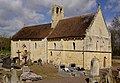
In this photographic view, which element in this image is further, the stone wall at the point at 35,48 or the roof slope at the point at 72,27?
the stone wall at the point at 35,48

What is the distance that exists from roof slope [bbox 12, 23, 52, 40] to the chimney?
191 cm

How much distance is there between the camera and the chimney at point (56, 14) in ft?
133

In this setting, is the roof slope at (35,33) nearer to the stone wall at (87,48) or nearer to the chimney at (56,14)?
the chimney at (56,14)

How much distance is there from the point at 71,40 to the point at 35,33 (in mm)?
11977

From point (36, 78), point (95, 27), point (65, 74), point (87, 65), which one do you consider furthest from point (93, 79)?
point (95, 27)

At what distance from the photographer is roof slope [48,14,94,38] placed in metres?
32.6

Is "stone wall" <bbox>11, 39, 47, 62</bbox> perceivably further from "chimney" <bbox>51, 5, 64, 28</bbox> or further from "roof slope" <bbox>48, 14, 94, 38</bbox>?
"chimney" <bbox>51, 5, 64, 28</bbox>

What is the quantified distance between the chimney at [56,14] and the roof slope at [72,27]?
3.74 feet

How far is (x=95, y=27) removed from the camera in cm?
3300

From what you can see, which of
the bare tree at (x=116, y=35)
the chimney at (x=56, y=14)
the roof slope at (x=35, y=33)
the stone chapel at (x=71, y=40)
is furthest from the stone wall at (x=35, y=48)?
the bare tree at (x=116, y=35)

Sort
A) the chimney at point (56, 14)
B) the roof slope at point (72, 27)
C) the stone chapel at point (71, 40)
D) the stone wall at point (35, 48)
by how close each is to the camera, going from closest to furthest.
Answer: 1. the stone chapel at point (71, 40)
2. the roof slope at point (72, 27)
3. the stone wall at point (35, 48)
4. the chimney at point (56, 14)

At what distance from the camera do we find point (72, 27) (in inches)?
1388

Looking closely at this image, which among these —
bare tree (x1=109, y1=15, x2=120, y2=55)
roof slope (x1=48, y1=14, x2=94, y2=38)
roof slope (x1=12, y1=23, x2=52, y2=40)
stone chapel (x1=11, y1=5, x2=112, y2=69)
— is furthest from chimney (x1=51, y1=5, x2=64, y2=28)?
bare tree (x1=109, y1=15, x2=120, y2=55)

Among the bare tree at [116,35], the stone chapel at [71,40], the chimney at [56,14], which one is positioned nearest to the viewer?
the stone chapel at [71,40]
